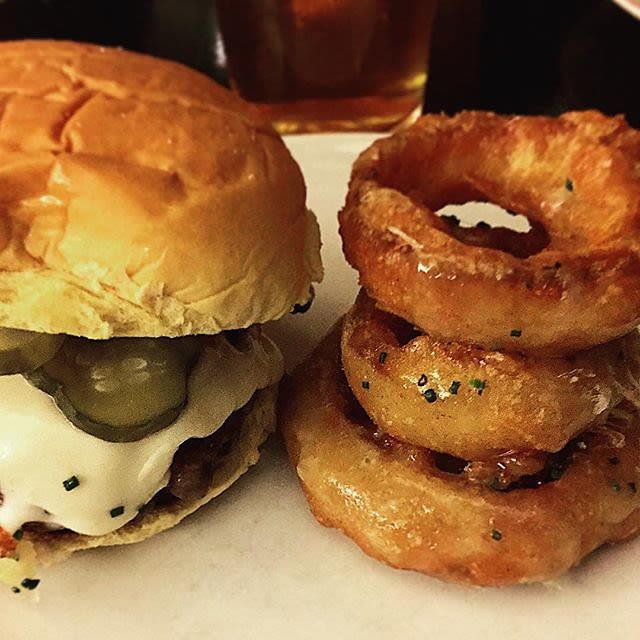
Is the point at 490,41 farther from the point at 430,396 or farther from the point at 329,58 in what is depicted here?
the point at 430,396

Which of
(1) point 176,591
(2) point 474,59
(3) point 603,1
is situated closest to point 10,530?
(1) point 176,591

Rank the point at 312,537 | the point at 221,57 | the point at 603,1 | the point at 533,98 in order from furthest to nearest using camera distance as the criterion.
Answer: the point at 603,1 < the point at 221,57 < the point at 533,98 < the point at 312,537

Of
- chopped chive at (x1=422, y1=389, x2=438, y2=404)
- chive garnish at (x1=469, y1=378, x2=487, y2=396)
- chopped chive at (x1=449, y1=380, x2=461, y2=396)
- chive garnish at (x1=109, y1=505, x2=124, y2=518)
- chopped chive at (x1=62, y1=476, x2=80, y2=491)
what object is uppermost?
chive garnish at (x1=469, y1=378, x2=487, y2=396)

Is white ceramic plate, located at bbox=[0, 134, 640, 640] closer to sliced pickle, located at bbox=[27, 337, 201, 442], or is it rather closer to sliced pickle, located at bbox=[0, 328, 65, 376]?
sliced pickle, located at bbox=[27, 337, 201, 442]

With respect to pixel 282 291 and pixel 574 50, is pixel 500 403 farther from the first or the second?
pixel 574 50

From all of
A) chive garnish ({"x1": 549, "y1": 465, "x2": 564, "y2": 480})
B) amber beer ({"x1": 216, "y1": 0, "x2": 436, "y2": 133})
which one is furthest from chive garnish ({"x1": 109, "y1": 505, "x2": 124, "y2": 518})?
amber beer ({"x1": 216, "y1": 0, "x2": 436, "y2": 133})
